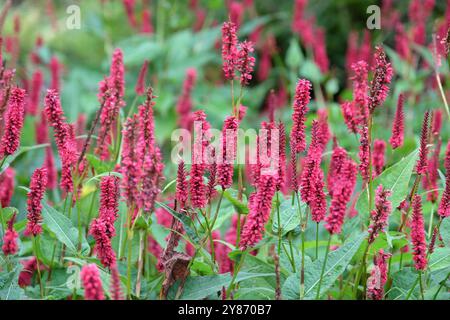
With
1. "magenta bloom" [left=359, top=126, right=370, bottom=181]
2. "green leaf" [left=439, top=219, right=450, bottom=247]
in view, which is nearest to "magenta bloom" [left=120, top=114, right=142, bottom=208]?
"magenta bloom" [left=359, top=126, right=370, bottom=181]

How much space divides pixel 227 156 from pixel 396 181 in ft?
1.73

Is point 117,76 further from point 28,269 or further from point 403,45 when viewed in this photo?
point 403,45

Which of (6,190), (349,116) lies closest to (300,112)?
(349,116)

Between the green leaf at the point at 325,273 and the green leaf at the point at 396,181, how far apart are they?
19 cm

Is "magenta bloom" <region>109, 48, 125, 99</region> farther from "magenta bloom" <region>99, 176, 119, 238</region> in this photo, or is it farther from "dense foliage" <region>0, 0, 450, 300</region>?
"magenta bloom" <region>99, 176, 119, 238</region>

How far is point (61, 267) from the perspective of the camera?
2.12m

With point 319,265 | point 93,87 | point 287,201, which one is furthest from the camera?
point 93,87

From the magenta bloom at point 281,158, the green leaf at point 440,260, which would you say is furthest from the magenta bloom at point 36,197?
the green leaf at point 440,260

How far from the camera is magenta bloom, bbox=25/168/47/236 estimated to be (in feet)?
5.55

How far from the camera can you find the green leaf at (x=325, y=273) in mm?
1756

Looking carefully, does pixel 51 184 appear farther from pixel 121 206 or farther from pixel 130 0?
pixel 130 0

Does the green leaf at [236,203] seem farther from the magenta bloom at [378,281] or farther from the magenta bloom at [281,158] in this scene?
the magenta bloom at [378,281]
